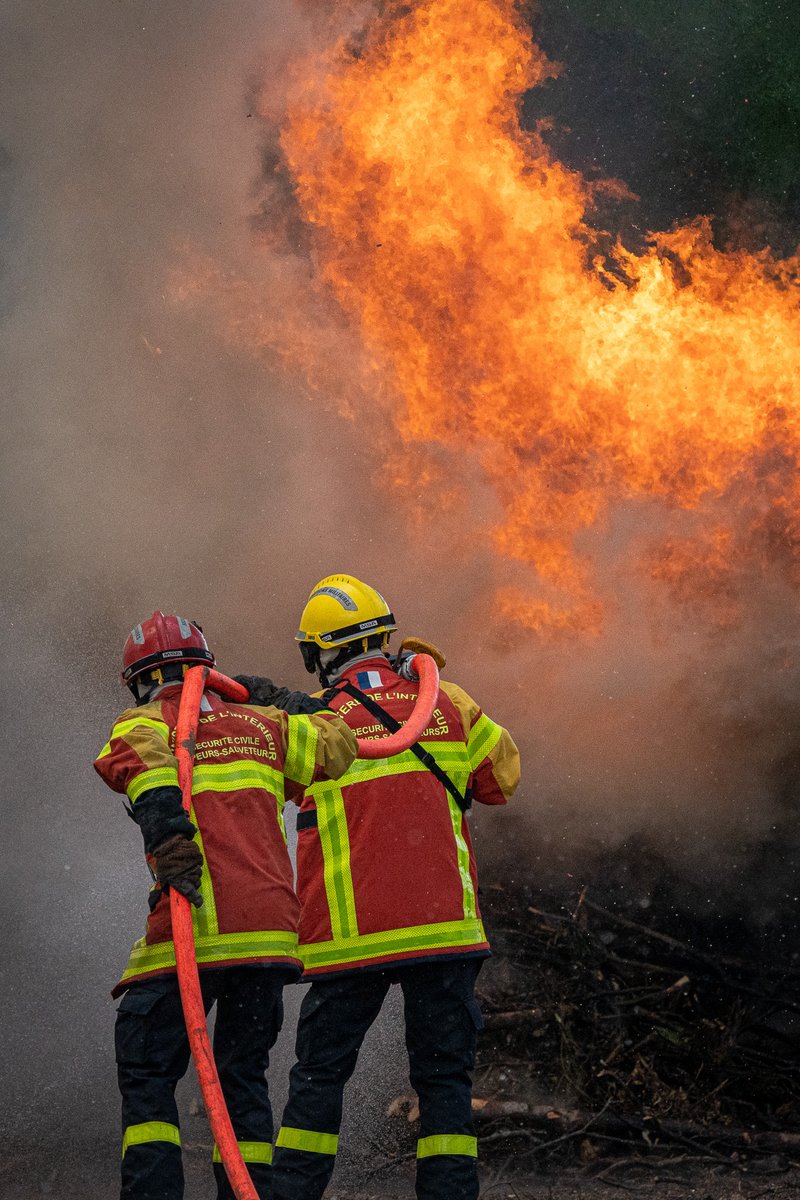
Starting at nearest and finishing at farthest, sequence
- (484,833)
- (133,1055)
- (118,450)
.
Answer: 1. (133,1055)
2. (484,833)
3. (118,450)

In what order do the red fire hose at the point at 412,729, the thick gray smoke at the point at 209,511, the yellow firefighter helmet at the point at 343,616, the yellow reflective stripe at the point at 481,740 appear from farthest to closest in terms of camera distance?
the thick gray smoke at the point at 209,511, the yellow firefighter helmet at the point at 343,616, the yellow reflective stripe at the point at 481,740, the red fire hose at the point at 412,729

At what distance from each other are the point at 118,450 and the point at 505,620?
2.91m

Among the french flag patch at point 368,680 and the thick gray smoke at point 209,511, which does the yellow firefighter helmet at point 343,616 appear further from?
the thick gray smoke at point 209,511

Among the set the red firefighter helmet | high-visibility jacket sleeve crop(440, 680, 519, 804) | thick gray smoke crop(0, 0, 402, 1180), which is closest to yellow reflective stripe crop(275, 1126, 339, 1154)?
high-visibility jacket sleeve crop(440, 680, 519, 804)

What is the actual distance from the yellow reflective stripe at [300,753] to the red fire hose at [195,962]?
0.22 meters

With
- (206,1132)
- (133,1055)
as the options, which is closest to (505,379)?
(206,1132)

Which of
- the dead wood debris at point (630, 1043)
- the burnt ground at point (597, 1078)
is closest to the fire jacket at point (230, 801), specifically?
the burnt ground at point (597, 1078)

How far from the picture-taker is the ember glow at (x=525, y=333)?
8.43 metres

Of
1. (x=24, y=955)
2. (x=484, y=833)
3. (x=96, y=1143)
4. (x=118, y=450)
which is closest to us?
(x=96, y=1143)

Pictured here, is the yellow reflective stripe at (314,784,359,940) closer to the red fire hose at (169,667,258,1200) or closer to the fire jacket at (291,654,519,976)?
the fire jacket at (291,654,519,976)

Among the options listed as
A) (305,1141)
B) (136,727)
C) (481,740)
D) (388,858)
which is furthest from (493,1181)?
(136,727)

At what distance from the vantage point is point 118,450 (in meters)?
8.86

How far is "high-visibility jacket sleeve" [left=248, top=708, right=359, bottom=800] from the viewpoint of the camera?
4.82m

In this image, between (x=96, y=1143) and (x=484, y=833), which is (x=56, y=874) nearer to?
(x=96, y=1143)
